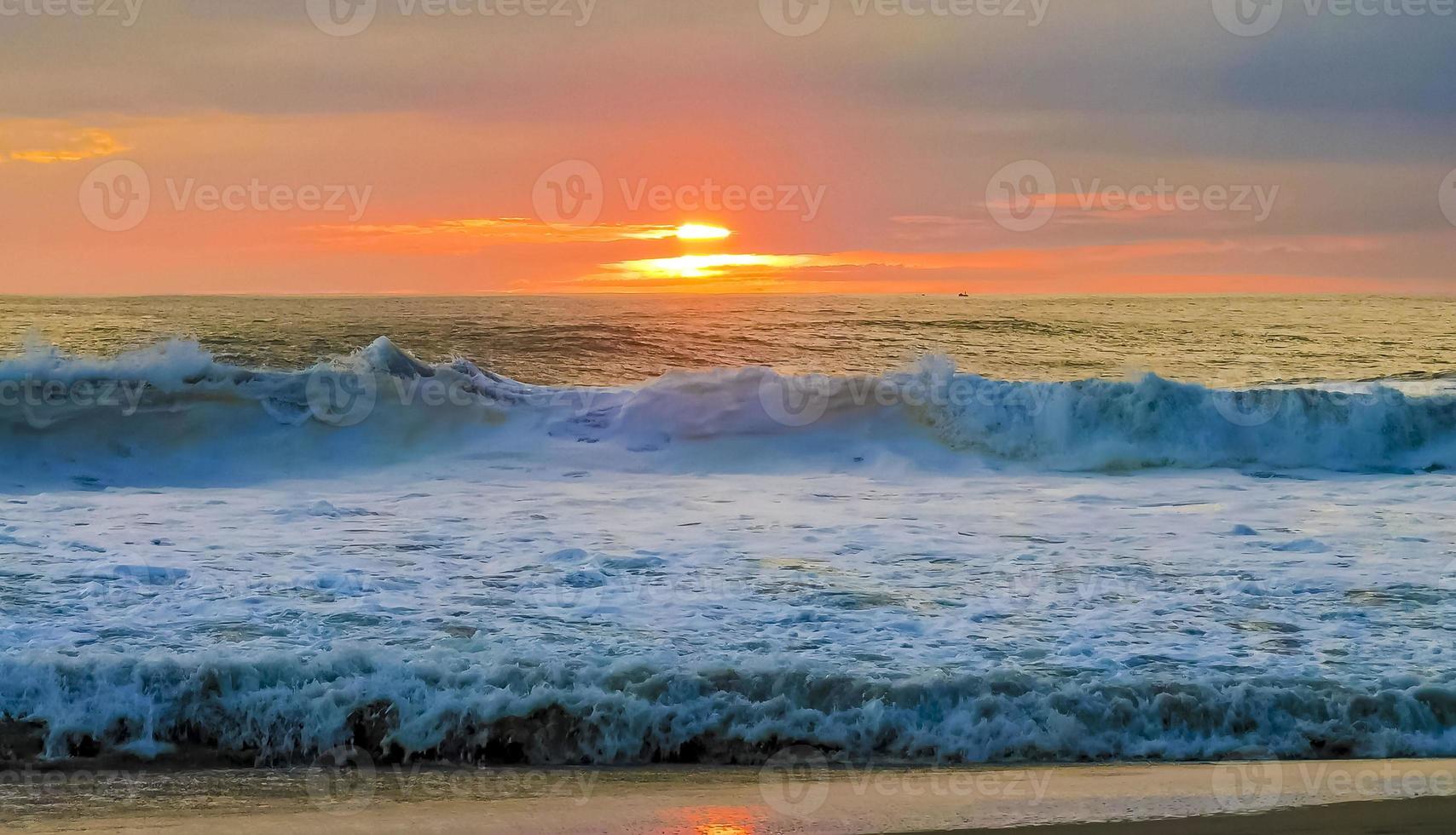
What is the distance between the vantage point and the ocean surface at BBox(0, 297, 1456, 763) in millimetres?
6281

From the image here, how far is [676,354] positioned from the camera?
108ft

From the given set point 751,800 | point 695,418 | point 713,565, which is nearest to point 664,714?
point 751,800

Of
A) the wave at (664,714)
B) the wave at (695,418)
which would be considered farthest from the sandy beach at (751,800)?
the wave at (695,418)

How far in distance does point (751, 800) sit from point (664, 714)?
3.39 feet

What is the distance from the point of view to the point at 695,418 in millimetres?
18297

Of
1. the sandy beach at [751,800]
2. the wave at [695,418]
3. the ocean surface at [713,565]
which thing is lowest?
the sandy beach at [751,800]

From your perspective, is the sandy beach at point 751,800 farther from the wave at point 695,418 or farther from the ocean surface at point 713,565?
the wave at point 695,418

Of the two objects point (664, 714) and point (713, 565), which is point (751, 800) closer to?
point (664, 714)

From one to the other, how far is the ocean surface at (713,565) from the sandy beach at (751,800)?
0.30 metres

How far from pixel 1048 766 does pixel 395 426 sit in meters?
13.4

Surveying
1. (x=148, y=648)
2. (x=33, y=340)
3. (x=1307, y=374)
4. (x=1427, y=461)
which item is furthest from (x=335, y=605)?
(x=1307, y=374)

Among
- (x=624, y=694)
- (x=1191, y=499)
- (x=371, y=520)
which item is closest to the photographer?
(x=624, y=694)

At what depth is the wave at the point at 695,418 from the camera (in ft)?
55.0

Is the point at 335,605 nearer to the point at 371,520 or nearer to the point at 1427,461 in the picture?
the point at 371,520
